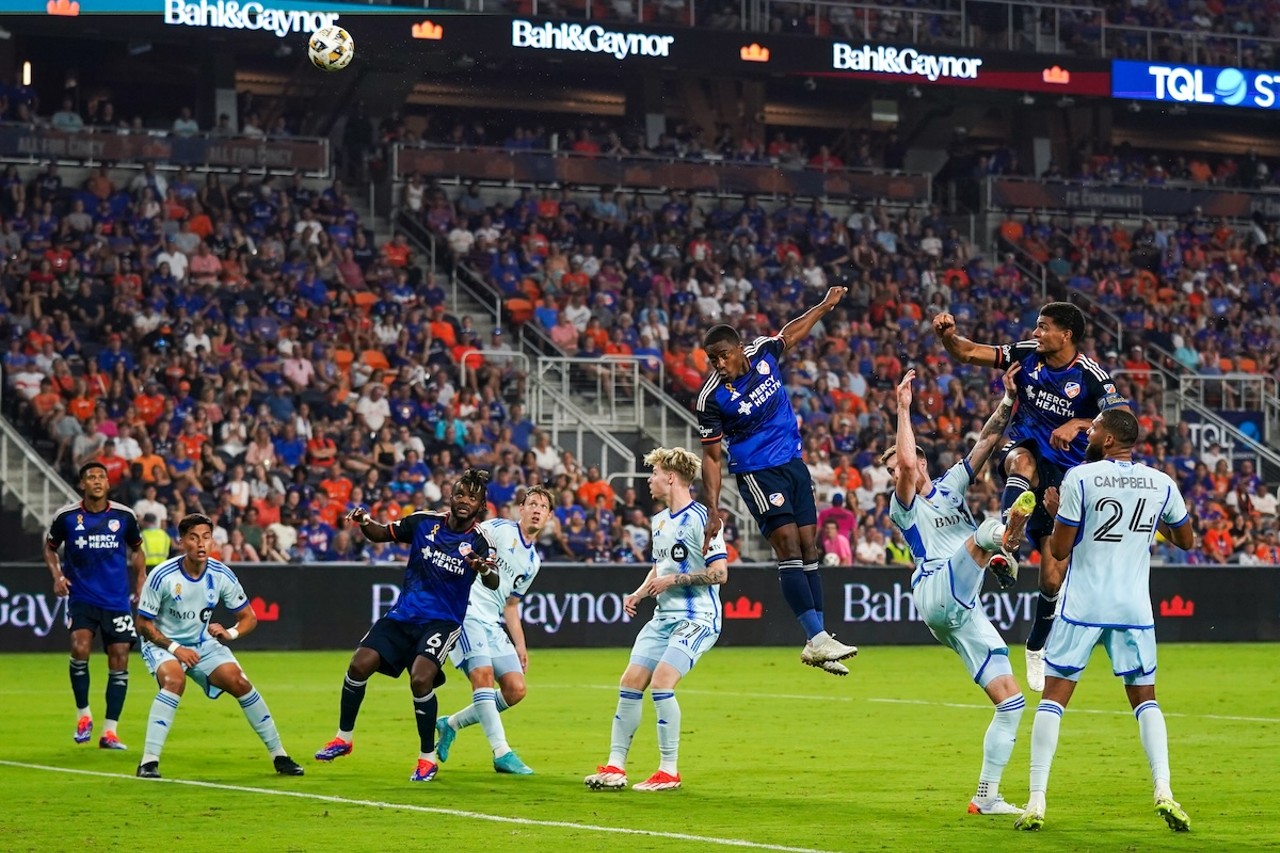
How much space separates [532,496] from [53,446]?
48.2ft

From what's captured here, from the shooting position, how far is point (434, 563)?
43.7 feet

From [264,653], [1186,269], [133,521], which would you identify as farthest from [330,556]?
[1186,269]

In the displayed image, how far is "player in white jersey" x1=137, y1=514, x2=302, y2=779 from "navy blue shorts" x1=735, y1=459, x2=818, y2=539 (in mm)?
3574

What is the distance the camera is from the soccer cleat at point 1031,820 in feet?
35.0

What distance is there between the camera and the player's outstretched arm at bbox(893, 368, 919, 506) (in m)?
12.1

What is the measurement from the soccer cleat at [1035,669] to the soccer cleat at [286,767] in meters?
4.97

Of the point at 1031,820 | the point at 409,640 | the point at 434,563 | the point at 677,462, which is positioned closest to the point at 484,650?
the point at 409,640

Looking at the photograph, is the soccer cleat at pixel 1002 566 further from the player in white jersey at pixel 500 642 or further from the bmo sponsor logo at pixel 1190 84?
the bmo sponsor logo at pixel 1190 84

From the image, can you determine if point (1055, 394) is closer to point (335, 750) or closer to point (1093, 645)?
point (1093, 645)

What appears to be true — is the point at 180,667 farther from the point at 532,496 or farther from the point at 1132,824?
the point at 1132,824

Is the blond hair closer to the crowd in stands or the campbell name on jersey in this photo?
the campbell name on jersey

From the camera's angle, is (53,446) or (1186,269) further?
(1186,269)

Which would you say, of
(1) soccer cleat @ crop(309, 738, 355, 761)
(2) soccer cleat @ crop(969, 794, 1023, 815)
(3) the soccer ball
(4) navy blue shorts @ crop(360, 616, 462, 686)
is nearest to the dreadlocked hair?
(4) navy blue shorts @ crop(360, 616, 462, 686)

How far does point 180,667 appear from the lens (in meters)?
13.9
